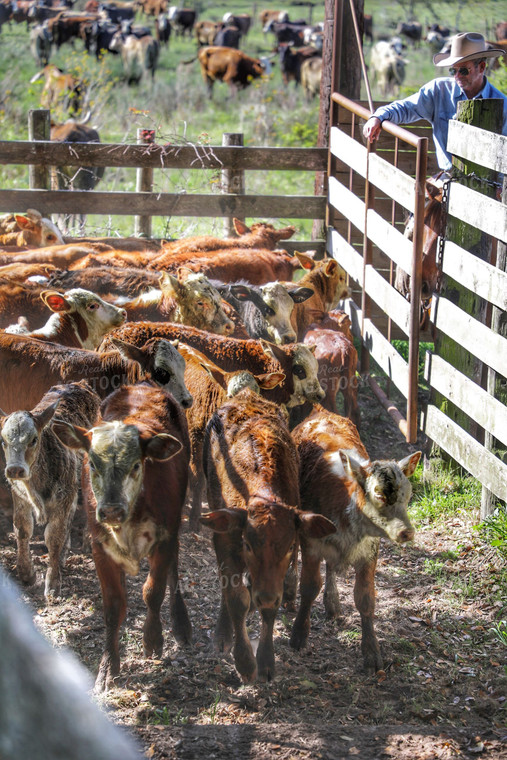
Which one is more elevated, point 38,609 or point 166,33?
point 166,33

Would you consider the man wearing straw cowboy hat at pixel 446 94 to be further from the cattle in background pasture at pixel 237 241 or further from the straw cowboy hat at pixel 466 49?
the cattle in background pasture at pixel 237 241

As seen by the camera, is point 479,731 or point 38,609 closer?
point 479,731

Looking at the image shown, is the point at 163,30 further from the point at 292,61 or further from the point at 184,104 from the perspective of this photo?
the point at 184,104

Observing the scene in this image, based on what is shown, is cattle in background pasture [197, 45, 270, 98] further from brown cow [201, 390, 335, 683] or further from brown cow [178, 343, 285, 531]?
brown cow [201, 390, 335, 683]

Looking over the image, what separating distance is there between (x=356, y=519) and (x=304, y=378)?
2107 millimetres

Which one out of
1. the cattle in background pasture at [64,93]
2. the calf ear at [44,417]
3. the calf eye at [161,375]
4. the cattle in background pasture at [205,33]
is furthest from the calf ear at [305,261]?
the cattle in background pasture at [205,33]

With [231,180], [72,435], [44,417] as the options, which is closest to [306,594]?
[72,435]

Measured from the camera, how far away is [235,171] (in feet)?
35.2

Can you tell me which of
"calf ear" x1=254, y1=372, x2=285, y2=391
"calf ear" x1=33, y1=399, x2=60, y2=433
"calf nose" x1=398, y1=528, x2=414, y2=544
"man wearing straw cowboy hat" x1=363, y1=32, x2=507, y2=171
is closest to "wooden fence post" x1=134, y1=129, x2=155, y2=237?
"man wearing straw cowboy hat" x1=363, y1=32, x2=507, y2=171

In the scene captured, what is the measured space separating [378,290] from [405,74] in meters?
24.3

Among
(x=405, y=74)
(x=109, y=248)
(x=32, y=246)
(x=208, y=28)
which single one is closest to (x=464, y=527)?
Result: (x=109, y=248)

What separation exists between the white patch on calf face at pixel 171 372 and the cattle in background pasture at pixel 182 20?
3576cm

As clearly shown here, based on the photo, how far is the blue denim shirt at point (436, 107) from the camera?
7.59 meters

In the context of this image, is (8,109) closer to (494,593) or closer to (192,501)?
(192,501)
